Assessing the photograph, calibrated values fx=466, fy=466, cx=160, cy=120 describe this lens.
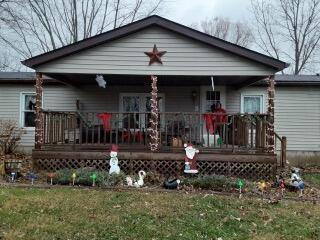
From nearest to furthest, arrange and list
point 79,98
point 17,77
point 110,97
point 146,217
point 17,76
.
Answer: point 146,217
point 110,97
point 79,98
point 17,77
point 17,76

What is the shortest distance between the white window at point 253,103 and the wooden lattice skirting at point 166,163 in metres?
A: 5.08


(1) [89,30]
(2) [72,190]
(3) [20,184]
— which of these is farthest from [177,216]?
(1) [89,30]

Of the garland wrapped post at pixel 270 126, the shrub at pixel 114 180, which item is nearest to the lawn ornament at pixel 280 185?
the garland wrapped post at pixel 270 126

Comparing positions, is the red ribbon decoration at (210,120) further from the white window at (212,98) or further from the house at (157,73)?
the white window at (212,98)

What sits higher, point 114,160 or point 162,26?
point 162,26

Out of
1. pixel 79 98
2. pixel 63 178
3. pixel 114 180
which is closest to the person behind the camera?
pixel 63 178

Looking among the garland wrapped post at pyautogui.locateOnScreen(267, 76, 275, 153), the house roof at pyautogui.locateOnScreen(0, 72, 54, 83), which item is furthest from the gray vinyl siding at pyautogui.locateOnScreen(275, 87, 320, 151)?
the house roof at pyautogui.locateOnScreen(0, 72, 54, 83)

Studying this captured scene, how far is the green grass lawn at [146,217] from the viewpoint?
22.8 feet

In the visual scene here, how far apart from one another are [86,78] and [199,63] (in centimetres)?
435

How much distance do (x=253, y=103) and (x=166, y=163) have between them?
6.20 m

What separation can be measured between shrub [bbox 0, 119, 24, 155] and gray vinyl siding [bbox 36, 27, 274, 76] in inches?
190

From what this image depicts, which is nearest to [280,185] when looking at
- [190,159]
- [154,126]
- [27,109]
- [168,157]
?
[190,159]

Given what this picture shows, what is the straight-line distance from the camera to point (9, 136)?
16906mm

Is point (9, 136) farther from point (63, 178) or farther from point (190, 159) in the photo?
point (190, 159)
